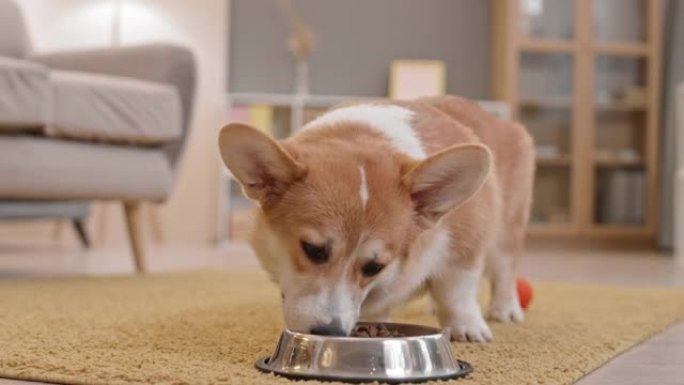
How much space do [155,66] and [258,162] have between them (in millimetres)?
1780

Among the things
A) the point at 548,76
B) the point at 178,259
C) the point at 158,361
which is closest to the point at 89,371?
the point at 158,361

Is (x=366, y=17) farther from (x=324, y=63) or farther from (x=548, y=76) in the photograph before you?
(x=548, y=76)

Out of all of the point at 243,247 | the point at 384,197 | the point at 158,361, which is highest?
the point at 384,197

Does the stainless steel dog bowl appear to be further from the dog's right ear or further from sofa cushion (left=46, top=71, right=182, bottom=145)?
sofa cushion (left=46, top=71, right=182, bottom=145)

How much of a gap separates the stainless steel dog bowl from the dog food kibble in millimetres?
137

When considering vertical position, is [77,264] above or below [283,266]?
below

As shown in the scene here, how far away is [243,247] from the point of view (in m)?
5.49

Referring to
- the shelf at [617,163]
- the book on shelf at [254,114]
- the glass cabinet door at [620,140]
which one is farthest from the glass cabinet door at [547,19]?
the book on shelf at [254,114]

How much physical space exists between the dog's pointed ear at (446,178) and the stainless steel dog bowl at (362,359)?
25 cm

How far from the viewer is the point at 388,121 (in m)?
1.66

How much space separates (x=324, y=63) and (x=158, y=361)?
4908 mm

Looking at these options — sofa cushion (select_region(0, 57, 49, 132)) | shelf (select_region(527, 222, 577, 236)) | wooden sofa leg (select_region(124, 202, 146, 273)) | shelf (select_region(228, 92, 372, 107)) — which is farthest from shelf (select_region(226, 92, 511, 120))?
sofa cushion (select_region(0, 57, 49, 132))

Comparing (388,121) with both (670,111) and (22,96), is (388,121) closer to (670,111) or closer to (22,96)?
(22,96)

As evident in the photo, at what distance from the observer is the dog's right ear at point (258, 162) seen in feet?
4.43
